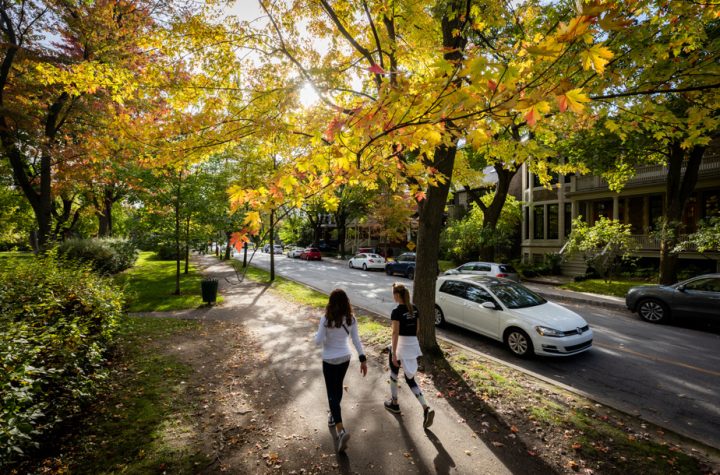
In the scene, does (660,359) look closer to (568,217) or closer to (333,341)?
(333,341)

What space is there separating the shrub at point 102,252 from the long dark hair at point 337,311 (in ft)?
48.5

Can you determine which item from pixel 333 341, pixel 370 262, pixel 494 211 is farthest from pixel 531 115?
pixel 370 262

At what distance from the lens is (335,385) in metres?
4.04

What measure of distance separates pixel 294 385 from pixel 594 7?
5881 mm

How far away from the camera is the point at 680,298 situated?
9.75 metres

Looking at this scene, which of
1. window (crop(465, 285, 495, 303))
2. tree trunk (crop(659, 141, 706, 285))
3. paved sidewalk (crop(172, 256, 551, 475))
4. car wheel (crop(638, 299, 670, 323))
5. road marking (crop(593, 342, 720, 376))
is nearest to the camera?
paved sidewalk (crop(172, 256, 551, 475))

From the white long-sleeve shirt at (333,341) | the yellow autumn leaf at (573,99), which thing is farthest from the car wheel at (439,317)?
the yellow autumn leaf at (573,99)

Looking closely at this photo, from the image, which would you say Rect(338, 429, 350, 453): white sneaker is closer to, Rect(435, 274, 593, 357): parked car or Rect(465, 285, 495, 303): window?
Rect(435, 274, 593, 357): parked car

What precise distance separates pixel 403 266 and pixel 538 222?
12394 millimetres

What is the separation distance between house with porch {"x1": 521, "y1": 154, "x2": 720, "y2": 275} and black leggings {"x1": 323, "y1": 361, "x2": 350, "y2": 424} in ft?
61.9

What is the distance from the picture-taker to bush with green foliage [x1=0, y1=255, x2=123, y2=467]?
2.77m

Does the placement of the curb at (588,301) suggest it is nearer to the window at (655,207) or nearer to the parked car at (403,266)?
the parked car at (403,266)

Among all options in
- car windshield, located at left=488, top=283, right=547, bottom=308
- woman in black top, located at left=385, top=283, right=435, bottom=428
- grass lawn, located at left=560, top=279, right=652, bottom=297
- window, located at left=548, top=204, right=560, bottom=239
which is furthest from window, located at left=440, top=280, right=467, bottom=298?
window, located at left=548, top=204, right=560, bottom=239

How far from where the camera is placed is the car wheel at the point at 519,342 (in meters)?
7.15
